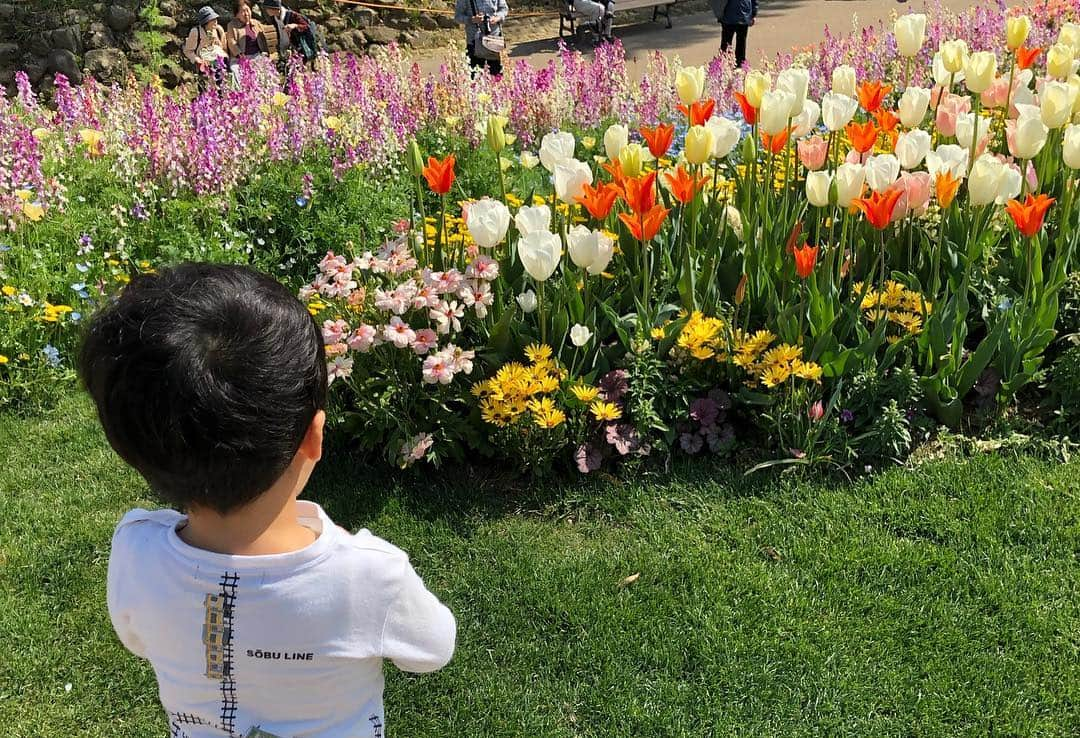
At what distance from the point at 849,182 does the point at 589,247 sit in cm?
79

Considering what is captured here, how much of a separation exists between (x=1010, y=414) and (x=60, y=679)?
9.92ft

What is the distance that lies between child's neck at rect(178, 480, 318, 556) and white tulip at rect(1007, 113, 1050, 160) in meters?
2.62

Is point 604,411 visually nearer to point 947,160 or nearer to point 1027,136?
point 947,160

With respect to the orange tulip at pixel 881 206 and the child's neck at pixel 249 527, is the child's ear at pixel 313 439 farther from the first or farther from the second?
the orange tulip at pixel 881 206

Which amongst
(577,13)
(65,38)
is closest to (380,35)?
(577,13)

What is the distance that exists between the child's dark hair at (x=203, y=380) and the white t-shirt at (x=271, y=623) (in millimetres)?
117

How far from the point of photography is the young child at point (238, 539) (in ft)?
3.95

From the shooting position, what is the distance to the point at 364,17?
494 inches

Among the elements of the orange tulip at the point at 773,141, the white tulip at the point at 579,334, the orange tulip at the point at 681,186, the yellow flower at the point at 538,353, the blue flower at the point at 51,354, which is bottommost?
the blue flower at the point at 51,354

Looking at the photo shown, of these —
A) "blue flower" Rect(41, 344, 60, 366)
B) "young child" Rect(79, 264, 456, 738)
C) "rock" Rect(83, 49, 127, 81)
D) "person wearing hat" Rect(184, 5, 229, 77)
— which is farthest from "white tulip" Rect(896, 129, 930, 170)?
"rock" Rect(83, 49, 127, 81)

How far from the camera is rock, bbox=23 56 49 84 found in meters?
10.6

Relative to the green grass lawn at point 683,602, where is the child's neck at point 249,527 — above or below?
above

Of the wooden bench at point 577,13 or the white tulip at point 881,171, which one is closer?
the white tulip at point 881,171

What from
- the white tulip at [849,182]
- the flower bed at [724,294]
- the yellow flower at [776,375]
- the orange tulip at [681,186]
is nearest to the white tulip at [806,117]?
the flower bed at [724,294]
